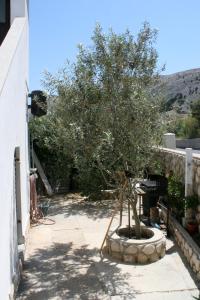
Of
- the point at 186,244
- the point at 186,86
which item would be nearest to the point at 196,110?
the point at 186,86

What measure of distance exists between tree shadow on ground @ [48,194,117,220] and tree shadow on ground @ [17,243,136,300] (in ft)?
9.80

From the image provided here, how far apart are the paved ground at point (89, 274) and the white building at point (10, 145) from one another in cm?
49

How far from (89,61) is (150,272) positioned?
156 inches

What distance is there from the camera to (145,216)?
9.73 metres

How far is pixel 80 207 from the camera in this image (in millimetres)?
11609

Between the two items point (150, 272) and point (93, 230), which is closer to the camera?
point (150, 272)

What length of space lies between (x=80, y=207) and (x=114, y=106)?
5.52 meters

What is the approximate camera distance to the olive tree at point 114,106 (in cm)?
670

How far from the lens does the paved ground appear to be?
5.78 m

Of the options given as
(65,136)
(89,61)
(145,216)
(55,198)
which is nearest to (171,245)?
(145,216)

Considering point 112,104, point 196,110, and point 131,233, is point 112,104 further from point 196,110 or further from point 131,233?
point 196,110

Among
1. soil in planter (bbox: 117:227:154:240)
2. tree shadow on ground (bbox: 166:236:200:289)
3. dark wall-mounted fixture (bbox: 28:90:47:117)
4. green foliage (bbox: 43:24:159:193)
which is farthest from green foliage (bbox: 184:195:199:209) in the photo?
dark wall-mounted fixture (bbox: 28:90:47:117)

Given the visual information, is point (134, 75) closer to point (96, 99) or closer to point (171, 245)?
point (96, 99)

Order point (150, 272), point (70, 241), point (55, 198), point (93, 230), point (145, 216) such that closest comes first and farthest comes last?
point (150, 272)
point (70, 241)
point (93, 230)
point (145, 216)
point (55, 198)
